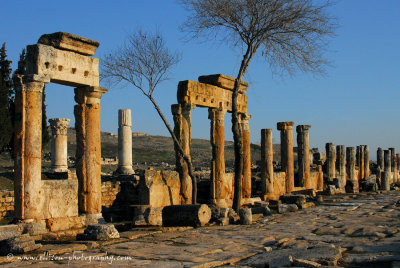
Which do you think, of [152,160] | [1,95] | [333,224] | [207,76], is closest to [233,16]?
[207,76]

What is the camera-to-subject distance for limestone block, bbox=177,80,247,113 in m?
16.0

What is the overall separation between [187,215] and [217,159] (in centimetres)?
519

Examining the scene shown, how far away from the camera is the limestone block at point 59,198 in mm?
11312

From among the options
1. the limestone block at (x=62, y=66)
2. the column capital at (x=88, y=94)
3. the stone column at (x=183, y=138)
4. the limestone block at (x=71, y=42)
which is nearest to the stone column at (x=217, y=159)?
the stone column at (x=183, y=138)

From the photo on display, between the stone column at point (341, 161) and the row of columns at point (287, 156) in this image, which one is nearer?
the row of columns at point (287, 156)

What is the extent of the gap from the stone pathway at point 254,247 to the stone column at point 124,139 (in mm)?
11220

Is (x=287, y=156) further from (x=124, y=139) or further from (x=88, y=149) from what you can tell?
(x=88, y=149)

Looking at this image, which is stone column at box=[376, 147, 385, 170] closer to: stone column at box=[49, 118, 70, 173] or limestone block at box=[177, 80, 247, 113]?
limestone block at box=[177, 80, 247, 113]

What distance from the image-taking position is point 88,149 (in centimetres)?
1248

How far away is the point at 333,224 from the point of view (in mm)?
12086

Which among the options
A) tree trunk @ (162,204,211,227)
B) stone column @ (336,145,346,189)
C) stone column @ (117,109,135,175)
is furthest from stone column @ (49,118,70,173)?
stone column @ (336,145,346,189)

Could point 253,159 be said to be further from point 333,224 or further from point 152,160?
point 333,224

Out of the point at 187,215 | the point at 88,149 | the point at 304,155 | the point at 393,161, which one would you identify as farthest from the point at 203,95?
the point at 393,161

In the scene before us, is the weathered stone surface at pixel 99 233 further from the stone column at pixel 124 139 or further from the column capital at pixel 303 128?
the column capital at pixel 303 128
